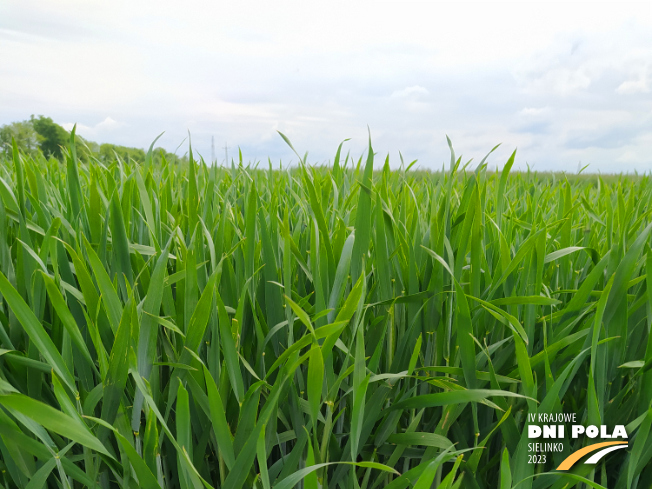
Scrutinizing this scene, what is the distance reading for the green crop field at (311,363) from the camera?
426 millimetres

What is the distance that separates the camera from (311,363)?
15.8 inches

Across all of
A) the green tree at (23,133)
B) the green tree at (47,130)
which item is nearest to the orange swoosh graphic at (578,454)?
the green tree at (23,133)

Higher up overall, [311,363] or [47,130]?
[47,130]

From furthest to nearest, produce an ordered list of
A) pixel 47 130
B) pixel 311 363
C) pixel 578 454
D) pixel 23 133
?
pixel 47 130 → pixel 23 133 → pixel 578 454 → pixel 311 363

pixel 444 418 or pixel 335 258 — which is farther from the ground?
pixel 335 258

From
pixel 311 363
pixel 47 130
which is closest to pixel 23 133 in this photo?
pixel 47 130

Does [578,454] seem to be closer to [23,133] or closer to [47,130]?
[23,133]

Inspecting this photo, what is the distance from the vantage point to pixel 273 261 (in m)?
0.60

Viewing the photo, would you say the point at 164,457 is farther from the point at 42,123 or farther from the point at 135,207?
the point at 42,123

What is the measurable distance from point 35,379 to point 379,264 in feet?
1.51

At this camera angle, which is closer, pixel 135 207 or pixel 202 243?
pixel 202 243

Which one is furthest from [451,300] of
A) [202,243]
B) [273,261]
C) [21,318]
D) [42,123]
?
[42,123]

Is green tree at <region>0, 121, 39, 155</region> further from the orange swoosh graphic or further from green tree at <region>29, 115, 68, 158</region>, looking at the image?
the orange swoosh graphic

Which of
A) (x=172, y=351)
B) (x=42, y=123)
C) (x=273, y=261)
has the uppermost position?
(x=42, y=123)
